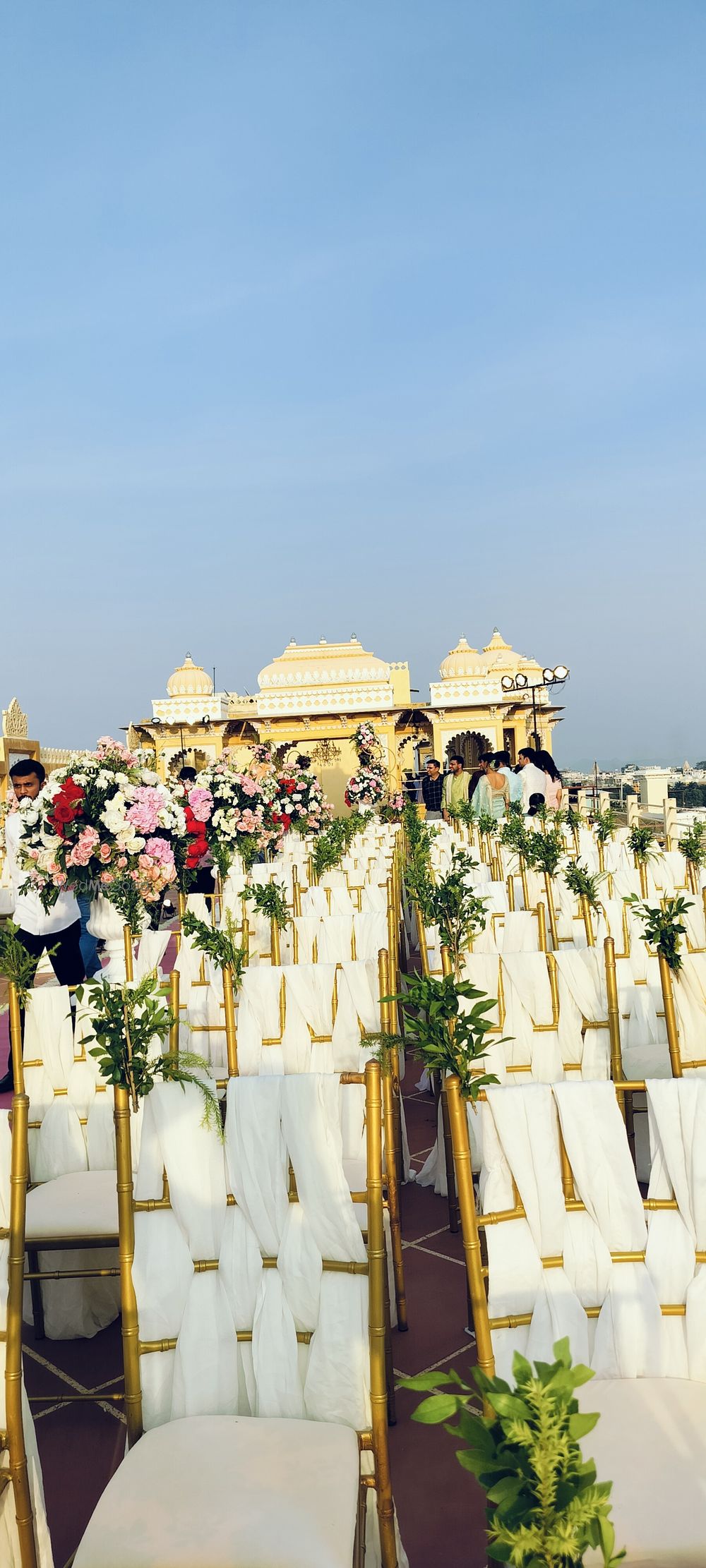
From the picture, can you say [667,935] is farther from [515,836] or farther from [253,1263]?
[515,836]

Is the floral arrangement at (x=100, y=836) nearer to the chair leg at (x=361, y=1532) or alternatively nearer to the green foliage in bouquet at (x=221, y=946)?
the green foliage in bouquet at (x=221, y=946)

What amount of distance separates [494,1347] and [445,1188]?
1892mm

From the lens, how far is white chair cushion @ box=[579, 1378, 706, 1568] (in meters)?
1.38

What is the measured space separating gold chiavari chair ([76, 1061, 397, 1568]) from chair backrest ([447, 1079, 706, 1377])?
180mm

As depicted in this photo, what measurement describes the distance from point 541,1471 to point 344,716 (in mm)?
26618

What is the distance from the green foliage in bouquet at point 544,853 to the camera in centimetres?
573

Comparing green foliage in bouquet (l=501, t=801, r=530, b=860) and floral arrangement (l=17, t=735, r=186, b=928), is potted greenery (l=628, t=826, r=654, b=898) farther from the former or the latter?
floral arrangement (l=17, t=735, r=186, b=928)

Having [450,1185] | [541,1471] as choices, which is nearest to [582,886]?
[450,1185]

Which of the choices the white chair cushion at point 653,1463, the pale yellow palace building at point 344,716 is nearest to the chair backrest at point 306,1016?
the white chair cushion at point 653,1463

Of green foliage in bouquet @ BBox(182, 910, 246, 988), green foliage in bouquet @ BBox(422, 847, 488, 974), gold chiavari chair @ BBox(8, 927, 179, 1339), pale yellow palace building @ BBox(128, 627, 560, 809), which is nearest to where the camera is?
gold chiavari chair @ BBox(8, 927, 179, 1339)

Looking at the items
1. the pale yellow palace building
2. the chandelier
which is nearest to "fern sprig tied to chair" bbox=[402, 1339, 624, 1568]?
the pale yellow palace building

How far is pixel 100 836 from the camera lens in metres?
4.55

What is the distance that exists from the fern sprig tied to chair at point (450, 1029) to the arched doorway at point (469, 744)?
2446 cm

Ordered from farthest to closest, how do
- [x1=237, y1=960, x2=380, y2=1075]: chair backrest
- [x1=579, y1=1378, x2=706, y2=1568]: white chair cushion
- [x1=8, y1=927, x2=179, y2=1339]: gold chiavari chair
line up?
[x1=237, y1=960, x2=380, y2=1075]: chair backrest < [x1=8, y1=927, x2=179, y2=1339]: gold chiavari chair < [x1=579, y1=1378, x2=706, y2=1568]: white chair cushion
